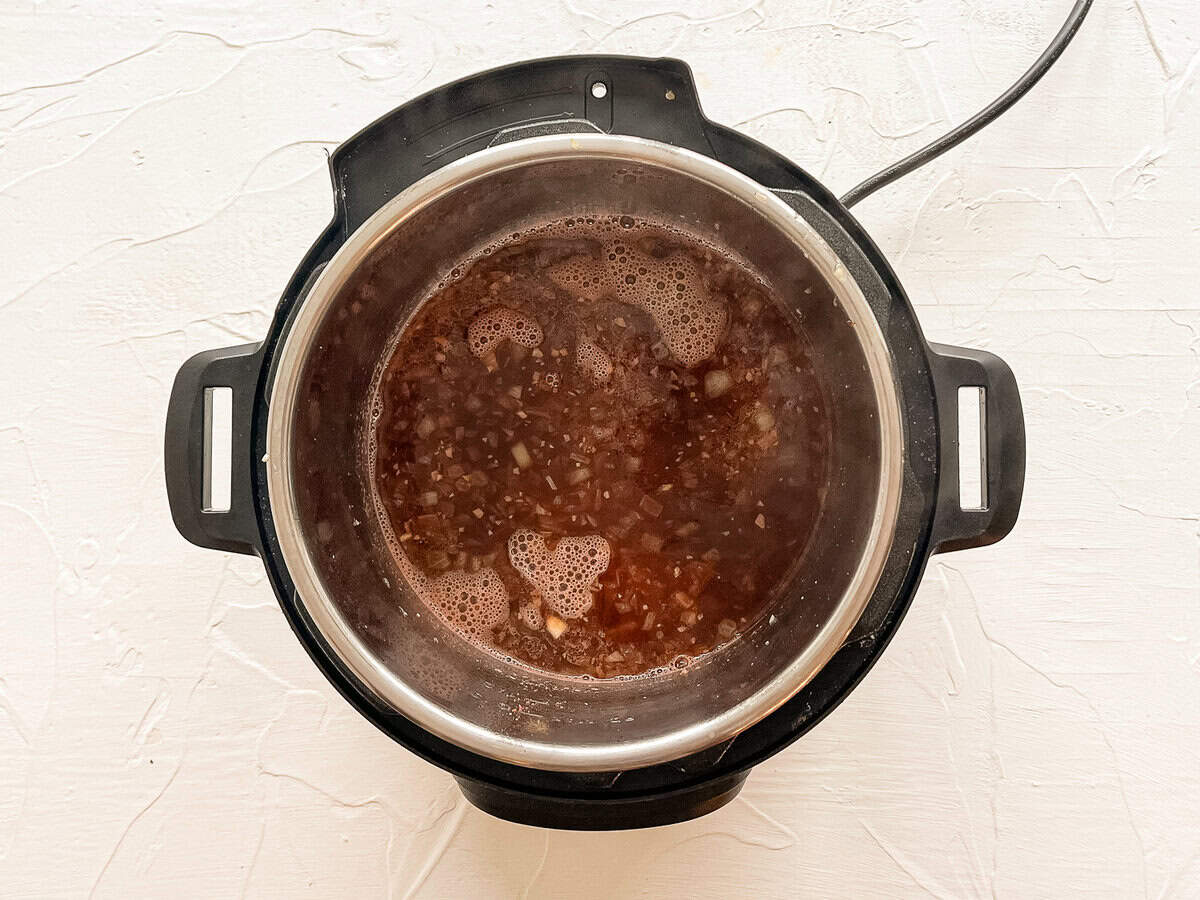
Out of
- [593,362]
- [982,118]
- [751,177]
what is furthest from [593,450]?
[982,118]

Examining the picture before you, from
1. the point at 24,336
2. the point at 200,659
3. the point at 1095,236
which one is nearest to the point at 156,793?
the point at 200,659

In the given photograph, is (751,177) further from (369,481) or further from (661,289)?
(369,481)

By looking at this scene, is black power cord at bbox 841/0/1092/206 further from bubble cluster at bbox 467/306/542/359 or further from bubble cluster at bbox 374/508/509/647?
bubble cluster at bbox 374/508/509/647

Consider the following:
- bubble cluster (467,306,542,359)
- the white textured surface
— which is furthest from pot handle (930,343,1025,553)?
bubble cluster (467,306,542,359)

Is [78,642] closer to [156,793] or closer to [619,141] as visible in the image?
[156,793]

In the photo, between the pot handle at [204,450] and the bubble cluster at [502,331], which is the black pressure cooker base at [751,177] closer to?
the pot handle at [204,450]

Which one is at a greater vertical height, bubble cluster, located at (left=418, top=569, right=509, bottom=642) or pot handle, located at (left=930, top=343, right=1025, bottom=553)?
pot handle, located at (left=930, top=343, right=1025, bottom=553)

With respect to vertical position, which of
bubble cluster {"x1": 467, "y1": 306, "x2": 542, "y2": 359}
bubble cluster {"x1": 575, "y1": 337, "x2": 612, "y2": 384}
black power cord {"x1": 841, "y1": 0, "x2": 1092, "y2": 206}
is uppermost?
black power cord {"x1": 841, "y1": 0, "x2": 1092, "y2": 206}
